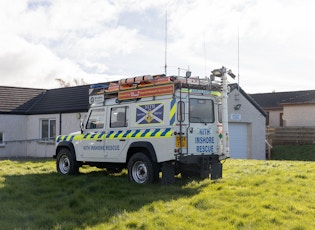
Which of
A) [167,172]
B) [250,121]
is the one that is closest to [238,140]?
[250,121]

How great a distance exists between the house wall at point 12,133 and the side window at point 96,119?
12520mm

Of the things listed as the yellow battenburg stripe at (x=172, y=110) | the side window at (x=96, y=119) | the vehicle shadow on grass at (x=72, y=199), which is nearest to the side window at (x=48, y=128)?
the side window at (x=96, y=119)

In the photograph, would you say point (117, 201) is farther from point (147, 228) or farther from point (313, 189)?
point (313, 189)

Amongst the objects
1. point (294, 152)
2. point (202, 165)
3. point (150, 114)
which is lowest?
point (294, 152)

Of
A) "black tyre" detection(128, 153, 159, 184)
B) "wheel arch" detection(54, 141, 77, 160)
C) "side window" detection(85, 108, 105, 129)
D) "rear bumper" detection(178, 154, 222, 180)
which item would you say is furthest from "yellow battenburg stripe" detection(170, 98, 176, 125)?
"wheel arch" detection(54, 141, 77, 160)

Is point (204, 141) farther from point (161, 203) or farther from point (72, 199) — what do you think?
point (72, 199)

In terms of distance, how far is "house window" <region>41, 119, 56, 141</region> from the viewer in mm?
23375

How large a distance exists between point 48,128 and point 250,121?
473 inches

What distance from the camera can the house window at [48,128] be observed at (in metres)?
23.4

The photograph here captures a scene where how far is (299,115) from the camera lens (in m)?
34.3

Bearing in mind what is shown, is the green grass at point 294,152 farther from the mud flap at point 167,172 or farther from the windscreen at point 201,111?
the mud flap at point 167,172

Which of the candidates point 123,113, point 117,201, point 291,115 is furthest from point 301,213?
point 291,115

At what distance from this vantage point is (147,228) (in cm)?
671

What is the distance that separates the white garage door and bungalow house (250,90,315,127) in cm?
964
